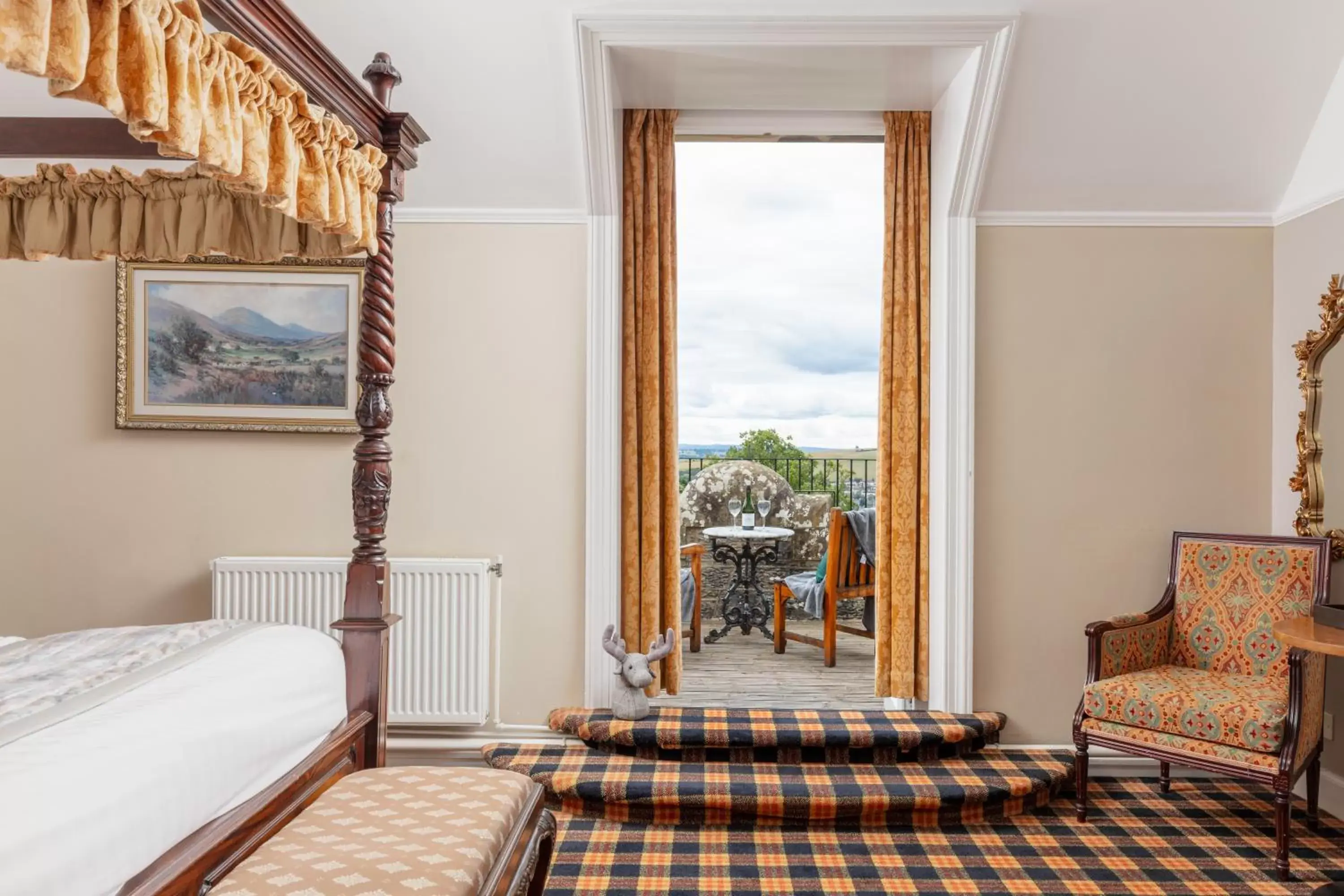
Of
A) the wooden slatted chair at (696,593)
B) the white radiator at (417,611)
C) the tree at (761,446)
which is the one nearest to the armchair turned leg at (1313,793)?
the wooden slatted chair at (696,593)

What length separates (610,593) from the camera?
12.2 feet

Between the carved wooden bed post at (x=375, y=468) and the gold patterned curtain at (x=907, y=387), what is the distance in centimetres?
227

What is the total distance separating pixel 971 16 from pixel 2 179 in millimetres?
3085

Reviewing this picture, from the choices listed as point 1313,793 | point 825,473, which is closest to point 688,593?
point 825,473

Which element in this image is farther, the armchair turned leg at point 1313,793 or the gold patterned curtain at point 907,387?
the gold patterned curtain at point 907,387

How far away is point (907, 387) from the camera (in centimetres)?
388

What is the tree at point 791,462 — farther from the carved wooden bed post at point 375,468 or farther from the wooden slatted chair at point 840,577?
the carved wooden bed post at point 375,468

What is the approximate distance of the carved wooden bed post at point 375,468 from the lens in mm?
2270

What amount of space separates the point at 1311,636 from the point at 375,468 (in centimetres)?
285

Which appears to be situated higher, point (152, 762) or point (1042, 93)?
point (1042, 93)

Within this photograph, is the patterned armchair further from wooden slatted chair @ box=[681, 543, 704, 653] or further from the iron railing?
the iron railing

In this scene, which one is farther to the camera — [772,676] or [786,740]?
[772,676]

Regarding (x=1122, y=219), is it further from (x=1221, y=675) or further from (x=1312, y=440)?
(x=1221, y=675)

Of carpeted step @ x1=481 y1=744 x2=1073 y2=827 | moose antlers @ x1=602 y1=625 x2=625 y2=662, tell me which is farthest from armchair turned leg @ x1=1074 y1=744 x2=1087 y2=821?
moose antlers @ x1=602 y1=625 x2=625 y2=662
